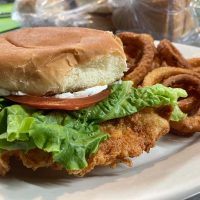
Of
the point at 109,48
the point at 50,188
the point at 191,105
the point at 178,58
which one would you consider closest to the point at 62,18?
the point at 178,58

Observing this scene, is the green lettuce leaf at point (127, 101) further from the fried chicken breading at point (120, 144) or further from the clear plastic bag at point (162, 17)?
the clear plastic bag at point (162, 17)

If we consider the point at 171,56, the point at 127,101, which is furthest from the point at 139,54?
the point at 127,101

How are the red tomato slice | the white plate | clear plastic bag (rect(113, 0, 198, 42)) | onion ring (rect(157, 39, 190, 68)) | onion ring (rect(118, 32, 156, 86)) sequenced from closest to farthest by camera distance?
the white plate, the red tomato slice, onion ring (rect(118, 32, 156, 86)), onion ring (rect(157, 39, 190, 68)), clear plastic bag (rect(113, 0, 198, 42))

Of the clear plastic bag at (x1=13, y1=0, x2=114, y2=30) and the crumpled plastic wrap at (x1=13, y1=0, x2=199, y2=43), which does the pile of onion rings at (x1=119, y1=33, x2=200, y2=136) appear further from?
the clear plastic bag at (x1=13, y1=0, x2=114, y2=30)

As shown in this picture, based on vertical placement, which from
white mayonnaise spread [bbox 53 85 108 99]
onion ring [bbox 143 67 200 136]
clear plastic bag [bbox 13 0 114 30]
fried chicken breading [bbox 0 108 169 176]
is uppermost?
white mayonnaise spread [bbox 53 85 108 99]

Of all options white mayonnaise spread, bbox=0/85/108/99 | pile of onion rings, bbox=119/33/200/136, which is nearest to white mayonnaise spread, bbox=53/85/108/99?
white mayonnaise spread, bbox=0/85/108/99

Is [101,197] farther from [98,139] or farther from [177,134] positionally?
[177,134]

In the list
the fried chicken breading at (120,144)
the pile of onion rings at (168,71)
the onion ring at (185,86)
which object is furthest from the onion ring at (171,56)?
the fried chicken breading at (120,144)
